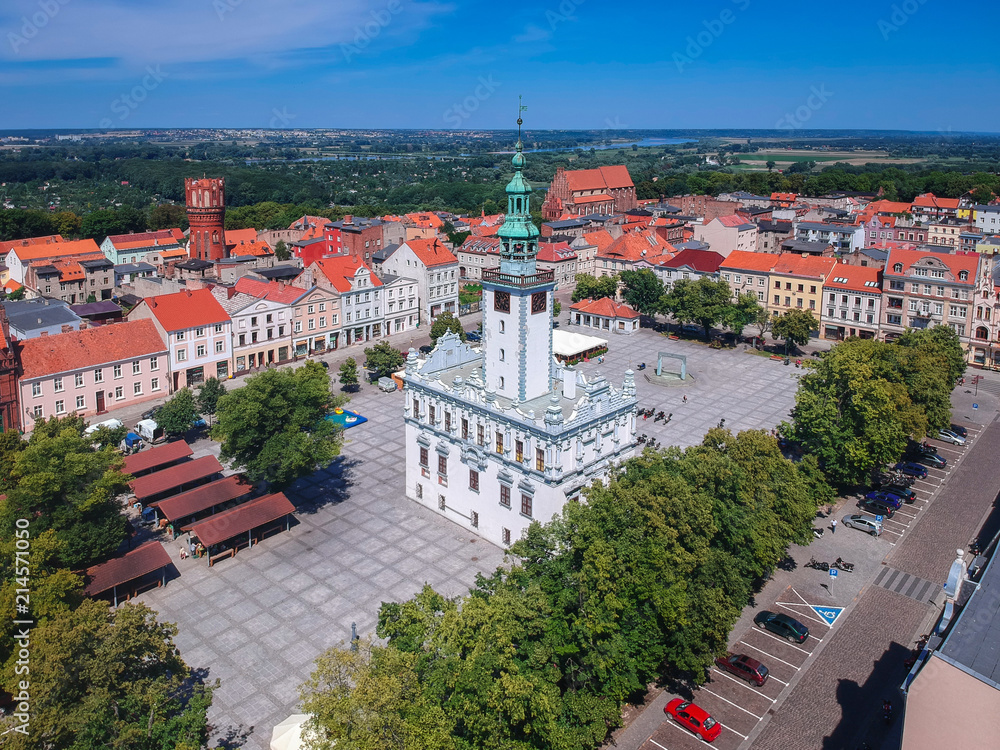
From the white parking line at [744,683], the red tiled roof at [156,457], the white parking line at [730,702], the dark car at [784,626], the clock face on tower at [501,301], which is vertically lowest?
the white parking line at [730,702]

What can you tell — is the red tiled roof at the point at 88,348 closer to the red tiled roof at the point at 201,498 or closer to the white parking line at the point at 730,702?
the red tiled roof at the point at 201,498

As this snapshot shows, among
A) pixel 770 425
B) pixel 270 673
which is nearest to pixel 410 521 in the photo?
pixel 270 673

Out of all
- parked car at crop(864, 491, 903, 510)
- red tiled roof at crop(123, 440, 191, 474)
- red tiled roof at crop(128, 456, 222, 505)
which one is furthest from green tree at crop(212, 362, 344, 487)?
parked car at crop(864, 491, 903, 510)

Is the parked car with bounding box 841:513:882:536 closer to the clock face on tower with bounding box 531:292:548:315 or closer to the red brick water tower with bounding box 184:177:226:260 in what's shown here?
the clock face on tower with bounding box 531:292:548:315

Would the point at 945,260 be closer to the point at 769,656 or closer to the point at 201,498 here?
the point at 769,656

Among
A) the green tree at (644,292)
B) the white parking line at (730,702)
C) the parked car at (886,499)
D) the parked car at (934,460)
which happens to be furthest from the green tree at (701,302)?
the white parking line at (730,702)

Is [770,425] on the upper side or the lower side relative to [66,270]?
lower

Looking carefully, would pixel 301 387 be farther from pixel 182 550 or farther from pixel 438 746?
pixel 438 746
